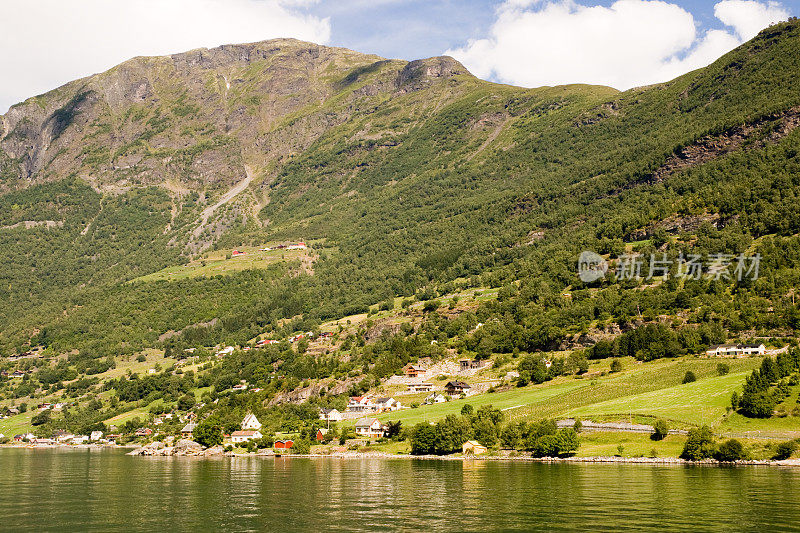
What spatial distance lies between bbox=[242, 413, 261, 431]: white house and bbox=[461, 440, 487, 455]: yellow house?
6094 cm

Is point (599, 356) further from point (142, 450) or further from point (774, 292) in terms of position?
point (142, 450)

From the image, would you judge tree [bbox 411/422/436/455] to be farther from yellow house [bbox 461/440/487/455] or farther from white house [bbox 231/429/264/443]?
white house [bbox 231/429/264/443]

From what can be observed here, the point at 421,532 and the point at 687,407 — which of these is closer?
the point at 421,532

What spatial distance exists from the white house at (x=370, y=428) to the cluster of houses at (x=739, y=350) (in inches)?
2731

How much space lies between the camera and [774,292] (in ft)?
543

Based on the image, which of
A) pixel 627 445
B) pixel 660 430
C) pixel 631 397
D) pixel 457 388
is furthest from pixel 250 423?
pixel 660 430

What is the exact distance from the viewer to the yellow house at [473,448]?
11381cm

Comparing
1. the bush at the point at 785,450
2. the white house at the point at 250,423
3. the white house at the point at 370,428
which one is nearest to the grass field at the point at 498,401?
the white house at the point at 370,428

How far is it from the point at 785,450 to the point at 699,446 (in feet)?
32.0

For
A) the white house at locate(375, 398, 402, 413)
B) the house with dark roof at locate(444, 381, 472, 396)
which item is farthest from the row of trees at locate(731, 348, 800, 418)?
the white house at locate(375, 398, 402, 413)

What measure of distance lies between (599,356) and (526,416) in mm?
47184

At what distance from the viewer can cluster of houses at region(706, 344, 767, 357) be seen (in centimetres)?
14425

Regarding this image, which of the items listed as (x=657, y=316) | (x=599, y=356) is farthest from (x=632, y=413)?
(x=657, y=316)

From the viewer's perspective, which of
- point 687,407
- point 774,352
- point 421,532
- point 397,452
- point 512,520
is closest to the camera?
point 421,532
